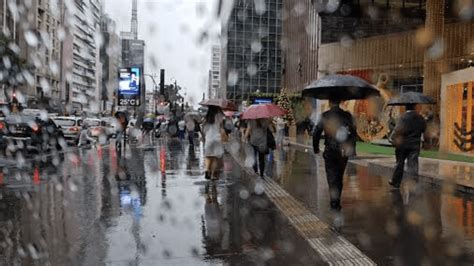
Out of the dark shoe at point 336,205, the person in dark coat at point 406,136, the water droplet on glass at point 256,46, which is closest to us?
the dark shoe at point 336,205

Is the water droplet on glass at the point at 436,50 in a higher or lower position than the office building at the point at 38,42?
lower

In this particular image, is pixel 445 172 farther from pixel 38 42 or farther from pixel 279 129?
pixel 38 42

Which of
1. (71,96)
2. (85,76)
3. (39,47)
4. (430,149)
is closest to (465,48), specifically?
(430,149)

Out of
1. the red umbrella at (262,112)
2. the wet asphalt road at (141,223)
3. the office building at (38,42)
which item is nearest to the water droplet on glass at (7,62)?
the office building at (38,42)

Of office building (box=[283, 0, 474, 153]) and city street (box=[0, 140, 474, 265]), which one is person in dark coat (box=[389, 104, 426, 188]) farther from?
office building (box=[283, 0, 474, 153])

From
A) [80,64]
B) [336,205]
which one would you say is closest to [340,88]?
[336,205]

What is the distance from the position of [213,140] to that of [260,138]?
1718 mm

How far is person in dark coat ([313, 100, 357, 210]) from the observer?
26.3 feet

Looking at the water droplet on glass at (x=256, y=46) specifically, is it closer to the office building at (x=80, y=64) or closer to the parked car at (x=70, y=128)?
the office building at (x=80, y=64)

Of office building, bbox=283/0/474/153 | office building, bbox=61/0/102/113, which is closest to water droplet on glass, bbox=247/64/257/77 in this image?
office building, bbox=61/0/102/113

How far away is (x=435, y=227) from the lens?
7.23 metres

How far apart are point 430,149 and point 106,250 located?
65.3ft

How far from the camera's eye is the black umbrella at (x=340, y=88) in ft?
27.9

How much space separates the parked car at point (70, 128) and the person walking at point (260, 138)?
1693 centimetres
